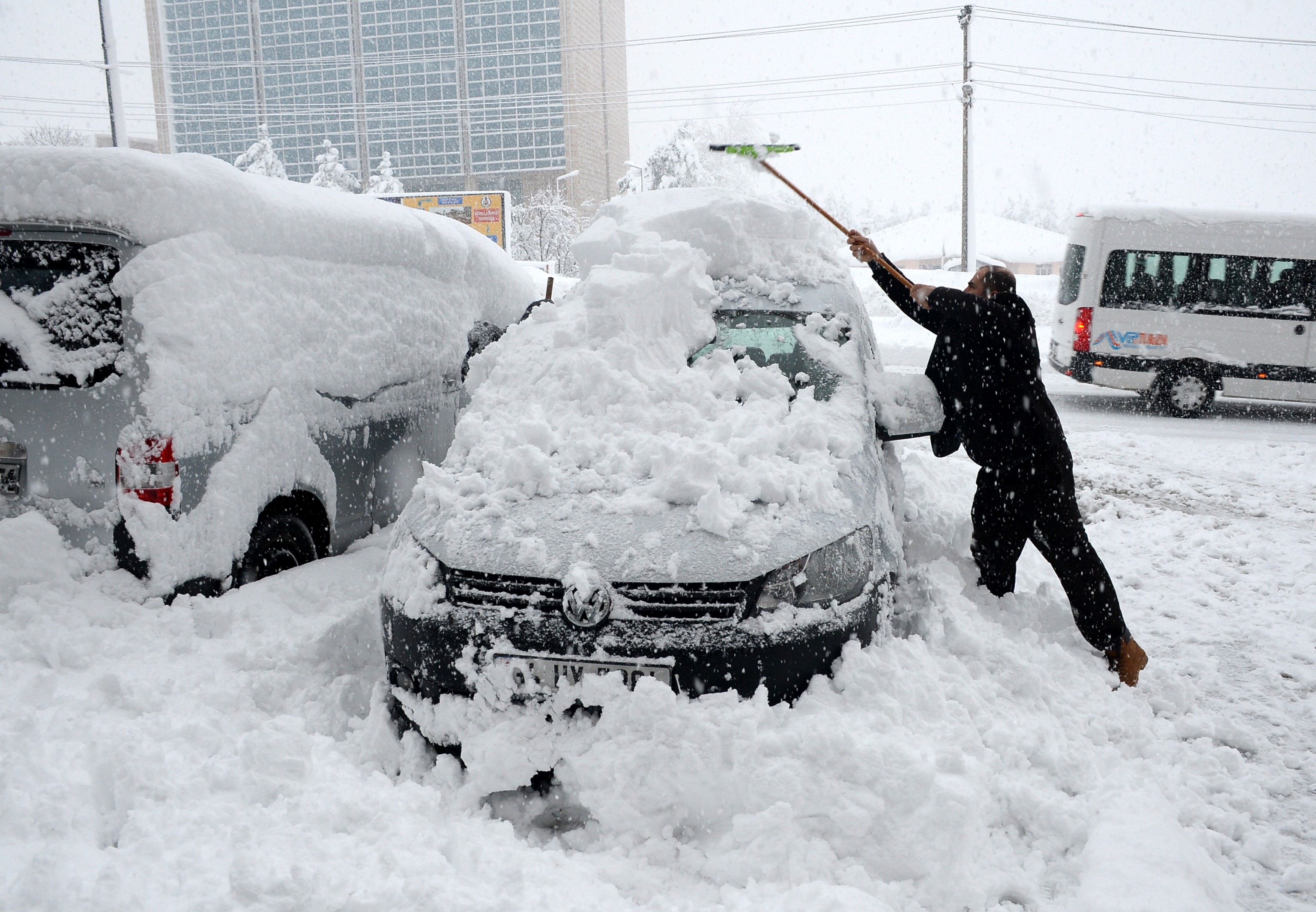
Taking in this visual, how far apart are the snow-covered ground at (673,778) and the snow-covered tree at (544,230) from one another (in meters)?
38.7

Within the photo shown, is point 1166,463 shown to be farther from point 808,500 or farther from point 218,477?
point 218,477

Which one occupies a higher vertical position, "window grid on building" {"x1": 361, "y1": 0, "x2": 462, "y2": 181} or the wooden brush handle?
"window grid on building" {"x1": 361, "y1": 0, "x2": 462, "y2": 181}

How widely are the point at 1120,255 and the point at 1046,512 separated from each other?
10.7m

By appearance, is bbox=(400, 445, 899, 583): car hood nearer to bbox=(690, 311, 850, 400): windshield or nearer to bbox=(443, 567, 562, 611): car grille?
bbox=(443, 567, 562, 611): car grille

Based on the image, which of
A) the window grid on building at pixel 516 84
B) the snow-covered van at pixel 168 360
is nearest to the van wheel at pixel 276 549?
the snow-covered van at pixel 168 360

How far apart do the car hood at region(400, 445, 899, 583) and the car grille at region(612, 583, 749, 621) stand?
0.03 m

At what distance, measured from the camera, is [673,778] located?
2.58 metres

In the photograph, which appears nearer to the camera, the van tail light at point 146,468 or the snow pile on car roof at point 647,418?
the snow pile on car roof at point 647,418

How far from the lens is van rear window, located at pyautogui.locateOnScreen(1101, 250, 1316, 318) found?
12.5m

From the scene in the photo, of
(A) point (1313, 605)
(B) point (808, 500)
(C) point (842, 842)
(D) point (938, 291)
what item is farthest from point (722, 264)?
(A) point (1313, 605)

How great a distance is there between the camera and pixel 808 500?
3119 mm

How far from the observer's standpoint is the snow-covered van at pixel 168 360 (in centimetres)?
377

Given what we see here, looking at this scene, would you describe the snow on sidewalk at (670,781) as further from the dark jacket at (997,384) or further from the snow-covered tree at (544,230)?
the snow-covered tree at (544,230)

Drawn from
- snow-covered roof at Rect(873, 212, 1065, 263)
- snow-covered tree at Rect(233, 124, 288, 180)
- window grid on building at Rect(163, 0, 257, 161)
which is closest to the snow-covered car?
snow-covered tree at Rect(233, 124, 288, 180)
